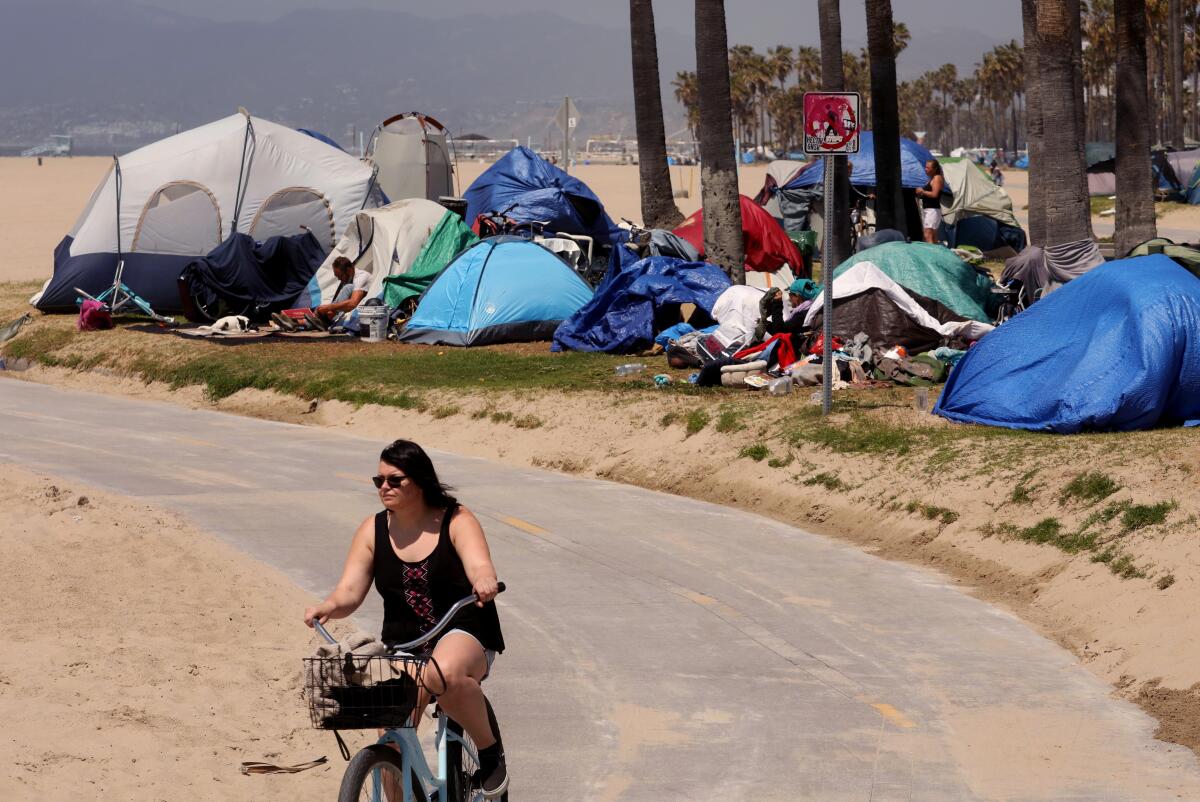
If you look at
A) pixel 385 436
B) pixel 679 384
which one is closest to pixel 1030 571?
pixel 679 384

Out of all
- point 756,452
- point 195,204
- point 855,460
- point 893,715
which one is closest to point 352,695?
point 893,715

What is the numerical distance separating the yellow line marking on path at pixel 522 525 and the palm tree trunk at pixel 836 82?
51.5 ft

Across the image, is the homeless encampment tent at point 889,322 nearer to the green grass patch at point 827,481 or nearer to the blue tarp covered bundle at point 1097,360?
the blue tarp covered bundle at point 1097,360

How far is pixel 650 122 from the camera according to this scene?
28.7m

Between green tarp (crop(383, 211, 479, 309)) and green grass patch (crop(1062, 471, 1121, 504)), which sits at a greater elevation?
green tarp (crop(383, 211, 479, 309))

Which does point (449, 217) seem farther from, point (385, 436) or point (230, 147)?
point (385, 436)

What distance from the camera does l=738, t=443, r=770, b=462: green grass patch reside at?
48.1 ft

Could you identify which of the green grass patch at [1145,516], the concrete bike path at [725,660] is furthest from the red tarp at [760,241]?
the green grass patch at [1145,516]

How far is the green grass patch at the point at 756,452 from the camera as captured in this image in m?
14.7

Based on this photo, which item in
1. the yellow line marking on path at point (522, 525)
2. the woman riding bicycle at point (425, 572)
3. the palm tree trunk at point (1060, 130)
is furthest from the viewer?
the palm tree trunk at point (1060, 130)

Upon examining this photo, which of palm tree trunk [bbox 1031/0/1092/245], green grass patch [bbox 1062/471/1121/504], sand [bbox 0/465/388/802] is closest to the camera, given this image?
sand [bbox 0/465/388/802]

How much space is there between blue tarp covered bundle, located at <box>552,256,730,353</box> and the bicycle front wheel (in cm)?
1577

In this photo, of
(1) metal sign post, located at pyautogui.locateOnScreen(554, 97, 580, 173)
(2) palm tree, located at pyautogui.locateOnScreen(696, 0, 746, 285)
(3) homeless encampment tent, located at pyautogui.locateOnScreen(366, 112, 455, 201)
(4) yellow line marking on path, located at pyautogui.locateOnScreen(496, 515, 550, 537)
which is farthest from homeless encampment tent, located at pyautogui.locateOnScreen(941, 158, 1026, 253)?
(4) yellow line marking on path, located at pyautogui.locateOnScreen(496, 515, 550, 537)

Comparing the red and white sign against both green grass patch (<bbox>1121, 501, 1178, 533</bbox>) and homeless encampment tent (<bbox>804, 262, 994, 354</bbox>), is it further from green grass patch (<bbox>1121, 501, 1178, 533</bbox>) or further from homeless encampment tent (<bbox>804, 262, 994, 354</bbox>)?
green grass patch (<bbox>1121, 501, 1178, 533</bbox>)
